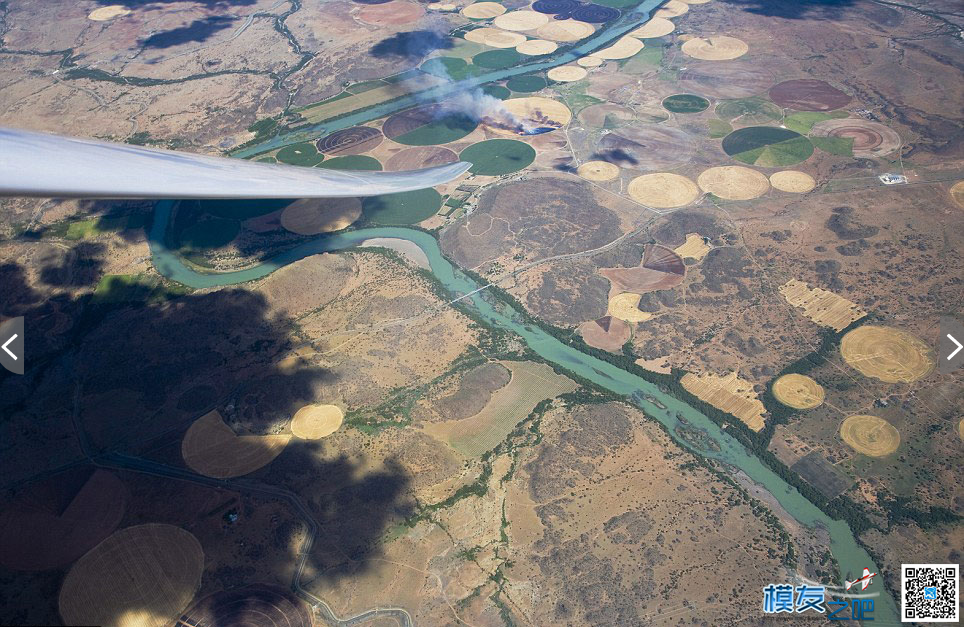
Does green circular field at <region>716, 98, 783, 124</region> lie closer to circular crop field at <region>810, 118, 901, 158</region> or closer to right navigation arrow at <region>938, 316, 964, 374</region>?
circular crop field at <region>810, 118, 901, 158</region>

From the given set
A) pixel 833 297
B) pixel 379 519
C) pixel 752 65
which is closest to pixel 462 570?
pixel 379 519

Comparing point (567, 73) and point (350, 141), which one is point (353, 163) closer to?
point (350, 141)

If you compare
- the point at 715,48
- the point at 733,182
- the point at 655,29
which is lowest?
the point at 733,182

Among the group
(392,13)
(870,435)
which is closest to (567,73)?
(392,13)

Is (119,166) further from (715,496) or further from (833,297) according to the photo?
(833,297)

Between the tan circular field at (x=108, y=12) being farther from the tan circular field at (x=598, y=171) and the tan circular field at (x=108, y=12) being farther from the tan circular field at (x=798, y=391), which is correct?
the tan circular field at (x=798, y=391)

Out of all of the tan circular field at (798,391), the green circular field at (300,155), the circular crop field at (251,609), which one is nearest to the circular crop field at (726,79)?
the tan circular field at (798,391)

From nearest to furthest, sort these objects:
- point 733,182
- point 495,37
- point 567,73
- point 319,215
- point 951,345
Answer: point 951,345
point 319,215
point 733,182
point 567,73
point 495,37
